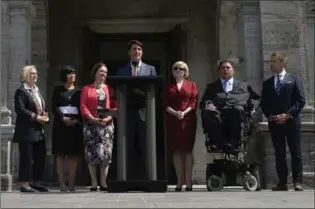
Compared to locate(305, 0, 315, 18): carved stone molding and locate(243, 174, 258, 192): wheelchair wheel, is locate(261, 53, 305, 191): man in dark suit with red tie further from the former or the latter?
locate(305, 0, 315, 18): carved stone molding

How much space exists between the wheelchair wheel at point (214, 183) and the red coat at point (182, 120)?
46 cm

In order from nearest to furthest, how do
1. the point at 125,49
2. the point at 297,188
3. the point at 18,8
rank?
the point at 297,188
the point at 18,8
the point at 125,49

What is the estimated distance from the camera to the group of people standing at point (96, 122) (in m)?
7.51

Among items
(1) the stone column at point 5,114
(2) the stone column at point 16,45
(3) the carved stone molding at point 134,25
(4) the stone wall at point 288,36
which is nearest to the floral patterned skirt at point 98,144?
(1) the stone column at point 5,114

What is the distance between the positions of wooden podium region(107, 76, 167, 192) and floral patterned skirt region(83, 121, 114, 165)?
16.8 inches

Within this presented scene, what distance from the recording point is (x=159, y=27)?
12.3 m

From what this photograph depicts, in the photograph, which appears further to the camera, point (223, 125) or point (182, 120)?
point (182, 120)

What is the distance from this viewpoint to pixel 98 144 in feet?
24.5

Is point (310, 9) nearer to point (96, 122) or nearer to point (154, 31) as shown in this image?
point (154, 31)

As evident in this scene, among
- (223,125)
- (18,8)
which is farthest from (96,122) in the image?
(18,8)

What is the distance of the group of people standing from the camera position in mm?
7508

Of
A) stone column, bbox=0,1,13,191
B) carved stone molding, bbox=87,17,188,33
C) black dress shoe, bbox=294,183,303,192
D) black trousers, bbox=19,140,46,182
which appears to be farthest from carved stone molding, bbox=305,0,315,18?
black trousers, bbox=19,140,46,182

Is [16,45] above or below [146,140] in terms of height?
above

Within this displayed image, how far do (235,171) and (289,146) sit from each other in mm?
764
